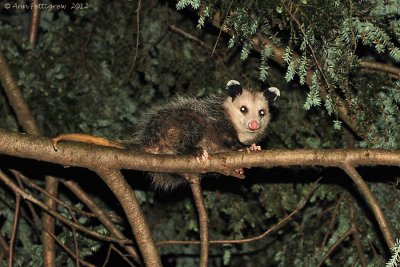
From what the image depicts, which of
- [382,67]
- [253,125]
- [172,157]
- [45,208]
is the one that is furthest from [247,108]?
[45,208]

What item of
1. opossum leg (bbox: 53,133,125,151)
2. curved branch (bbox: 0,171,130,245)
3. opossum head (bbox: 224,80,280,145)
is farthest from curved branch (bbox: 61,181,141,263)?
opossum head (bbox: 224,80,280,145)

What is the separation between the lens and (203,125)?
386 centimetres

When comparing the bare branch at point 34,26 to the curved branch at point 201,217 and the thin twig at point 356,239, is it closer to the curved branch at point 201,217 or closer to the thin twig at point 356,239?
the curved branch at point 201,217

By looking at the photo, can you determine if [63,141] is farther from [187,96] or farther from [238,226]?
[238,226]

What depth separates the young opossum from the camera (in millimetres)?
3664

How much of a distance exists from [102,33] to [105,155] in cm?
190

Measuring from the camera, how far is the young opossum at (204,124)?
3.66 meters

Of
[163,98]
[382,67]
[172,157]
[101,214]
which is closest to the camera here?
[172,157]

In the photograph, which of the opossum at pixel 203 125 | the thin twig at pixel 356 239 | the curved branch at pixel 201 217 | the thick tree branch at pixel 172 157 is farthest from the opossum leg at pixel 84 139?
the thin twig at pixel 356 239

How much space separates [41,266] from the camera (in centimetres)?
400

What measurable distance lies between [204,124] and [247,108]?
42 cm

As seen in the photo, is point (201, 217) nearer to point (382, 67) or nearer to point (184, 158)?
point (184, 158)

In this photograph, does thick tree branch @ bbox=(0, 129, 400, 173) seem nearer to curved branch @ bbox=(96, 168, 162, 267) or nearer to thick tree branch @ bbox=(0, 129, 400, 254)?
thick tree branch @ bbox=(0, 129, 400, 254)

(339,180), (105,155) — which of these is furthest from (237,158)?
(339,180)
